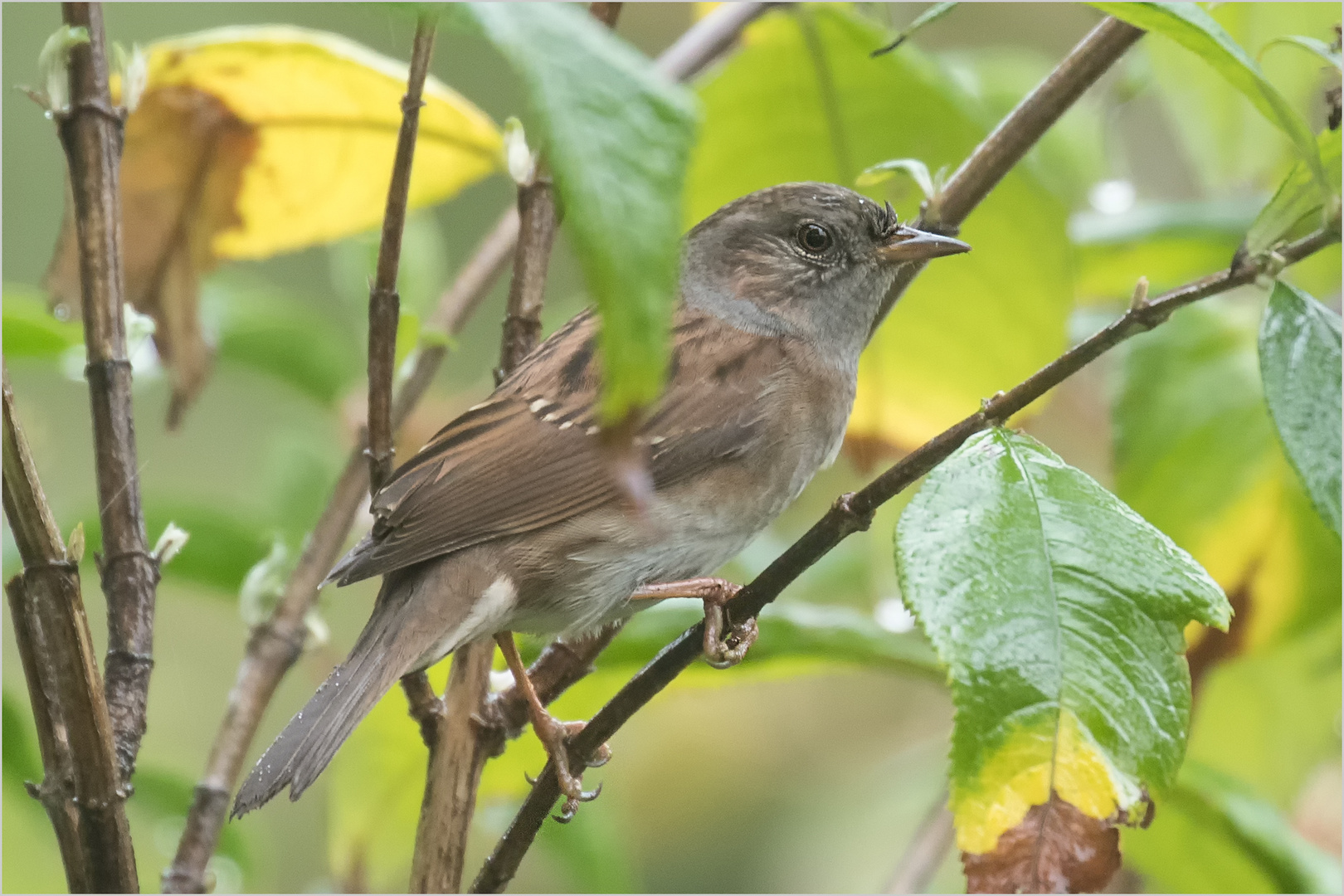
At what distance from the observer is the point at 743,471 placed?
2.22 meters

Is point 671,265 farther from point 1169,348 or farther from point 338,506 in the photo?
point 1169,348

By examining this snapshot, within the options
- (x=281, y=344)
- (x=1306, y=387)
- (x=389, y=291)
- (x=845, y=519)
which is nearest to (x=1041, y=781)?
(x=845, y=519)

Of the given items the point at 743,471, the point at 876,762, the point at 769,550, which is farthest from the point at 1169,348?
the point at 876,762

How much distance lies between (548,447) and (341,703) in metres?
0.62

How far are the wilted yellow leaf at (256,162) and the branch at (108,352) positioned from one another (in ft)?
1.65

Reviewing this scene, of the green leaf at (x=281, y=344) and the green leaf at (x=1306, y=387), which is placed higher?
the green leaf at (x=281, y=344)

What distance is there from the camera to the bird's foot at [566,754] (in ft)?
5.28

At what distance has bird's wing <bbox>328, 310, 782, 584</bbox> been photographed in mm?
2029

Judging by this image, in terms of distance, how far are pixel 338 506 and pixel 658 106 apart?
1369 mm

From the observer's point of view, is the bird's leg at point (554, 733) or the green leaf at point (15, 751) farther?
the green leaf at point (15, 751)

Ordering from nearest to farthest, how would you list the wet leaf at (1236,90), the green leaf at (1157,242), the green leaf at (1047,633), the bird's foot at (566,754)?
the green leaf at (1047,633) < the bird's foot at (566,754) < the wet leaf at (1236,90) < the green leaf at (1157,242)

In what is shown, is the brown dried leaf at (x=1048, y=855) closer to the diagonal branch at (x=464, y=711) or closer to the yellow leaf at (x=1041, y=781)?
the yellow leaf at (x=1041, y=781)

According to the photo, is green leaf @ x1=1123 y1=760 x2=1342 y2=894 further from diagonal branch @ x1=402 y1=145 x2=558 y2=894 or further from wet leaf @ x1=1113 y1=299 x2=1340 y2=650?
diagonal branch @ x1=402 y1=145 x2=558 y2=894

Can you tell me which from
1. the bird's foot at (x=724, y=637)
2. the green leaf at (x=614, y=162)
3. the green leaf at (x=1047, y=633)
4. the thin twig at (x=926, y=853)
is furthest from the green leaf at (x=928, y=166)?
the green leaf at (x=614, y=162)
